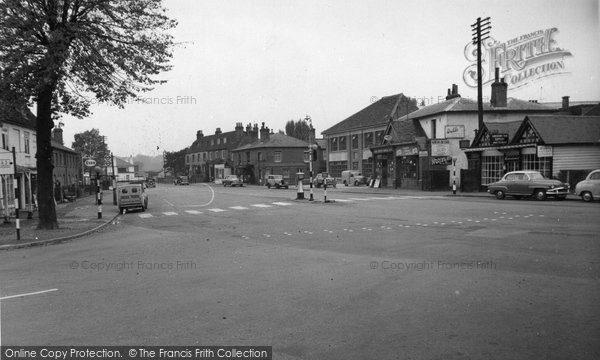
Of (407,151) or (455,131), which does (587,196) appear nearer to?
(455,131)

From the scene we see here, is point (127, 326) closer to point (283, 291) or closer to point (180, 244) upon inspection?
point (283, 291)

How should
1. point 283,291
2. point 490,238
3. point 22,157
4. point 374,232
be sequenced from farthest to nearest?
point 22,157
point 374,232
point 490,238
point 283,291

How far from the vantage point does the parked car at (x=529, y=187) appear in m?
24.9

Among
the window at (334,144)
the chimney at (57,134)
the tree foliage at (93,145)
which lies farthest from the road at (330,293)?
the tree foliage at (93,145)

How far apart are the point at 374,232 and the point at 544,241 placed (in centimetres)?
463

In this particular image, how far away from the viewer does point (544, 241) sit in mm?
10977

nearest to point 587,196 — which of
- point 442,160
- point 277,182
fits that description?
point 442,160

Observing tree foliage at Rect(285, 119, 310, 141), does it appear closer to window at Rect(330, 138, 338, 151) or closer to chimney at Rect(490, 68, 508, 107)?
window at Rect(330, 138, 338, 151)

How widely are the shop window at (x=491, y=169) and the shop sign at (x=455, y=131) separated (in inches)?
197

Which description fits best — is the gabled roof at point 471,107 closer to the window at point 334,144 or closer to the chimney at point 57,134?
the window at point 334,144

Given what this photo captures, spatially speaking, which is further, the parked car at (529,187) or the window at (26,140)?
the window at (26,140)

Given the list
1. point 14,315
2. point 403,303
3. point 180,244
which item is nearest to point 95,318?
point 14,315

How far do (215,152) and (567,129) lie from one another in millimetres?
78080

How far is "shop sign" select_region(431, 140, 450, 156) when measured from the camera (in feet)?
131
